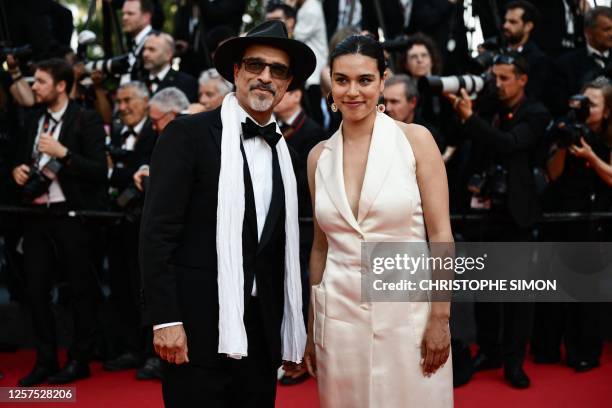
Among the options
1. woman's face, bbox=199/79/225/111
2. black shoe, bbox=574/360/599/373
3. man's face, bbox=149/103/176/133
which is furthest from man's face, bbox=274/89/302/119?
black shoe, bbox=574/360/599/373

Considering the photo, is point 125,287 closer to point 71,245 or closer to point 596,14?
point 71,245

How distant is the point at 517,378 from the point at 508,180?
1.19 metres

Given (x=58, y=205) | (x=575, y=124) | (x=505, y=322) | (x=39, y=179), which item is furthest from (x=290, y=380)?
(x=575, y=124)

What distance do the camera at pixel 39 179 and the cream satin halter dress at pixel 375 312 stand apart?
292 centimetres

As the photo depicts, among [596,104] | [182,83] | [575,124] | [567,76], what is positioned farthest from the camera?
[182,83]

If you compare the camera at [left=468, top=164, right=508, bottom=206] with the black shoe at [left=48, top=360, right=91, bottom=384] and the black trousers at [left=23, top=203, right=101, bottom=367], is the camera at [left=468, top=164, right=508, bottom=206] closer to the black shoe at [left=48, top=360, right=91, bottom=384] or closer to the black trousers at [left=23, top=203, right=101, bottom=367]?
the black trousers at [left=23, top=203, right=101, bottom=367]

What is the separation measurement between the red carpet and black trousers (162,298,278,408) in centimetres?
177

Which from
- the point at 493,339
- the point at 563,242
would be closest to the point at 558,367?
the point at 493,339

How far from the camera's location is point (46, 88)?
5688 mm

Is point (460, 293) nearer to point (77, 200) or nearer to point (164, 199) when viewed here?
point (77, 200)

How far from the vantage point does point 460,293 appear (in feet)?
19.1

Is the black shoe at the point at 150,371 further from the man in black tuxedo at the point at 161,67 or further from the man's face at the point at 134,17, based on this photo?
the man's face at the point at 134,17

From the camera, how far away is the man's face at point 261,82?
3074mm

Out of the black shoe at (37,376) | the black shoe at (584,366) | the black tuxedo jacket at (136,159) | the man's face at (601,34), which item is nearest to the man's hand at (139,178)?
the black tuxedo jacket at (136,159)
